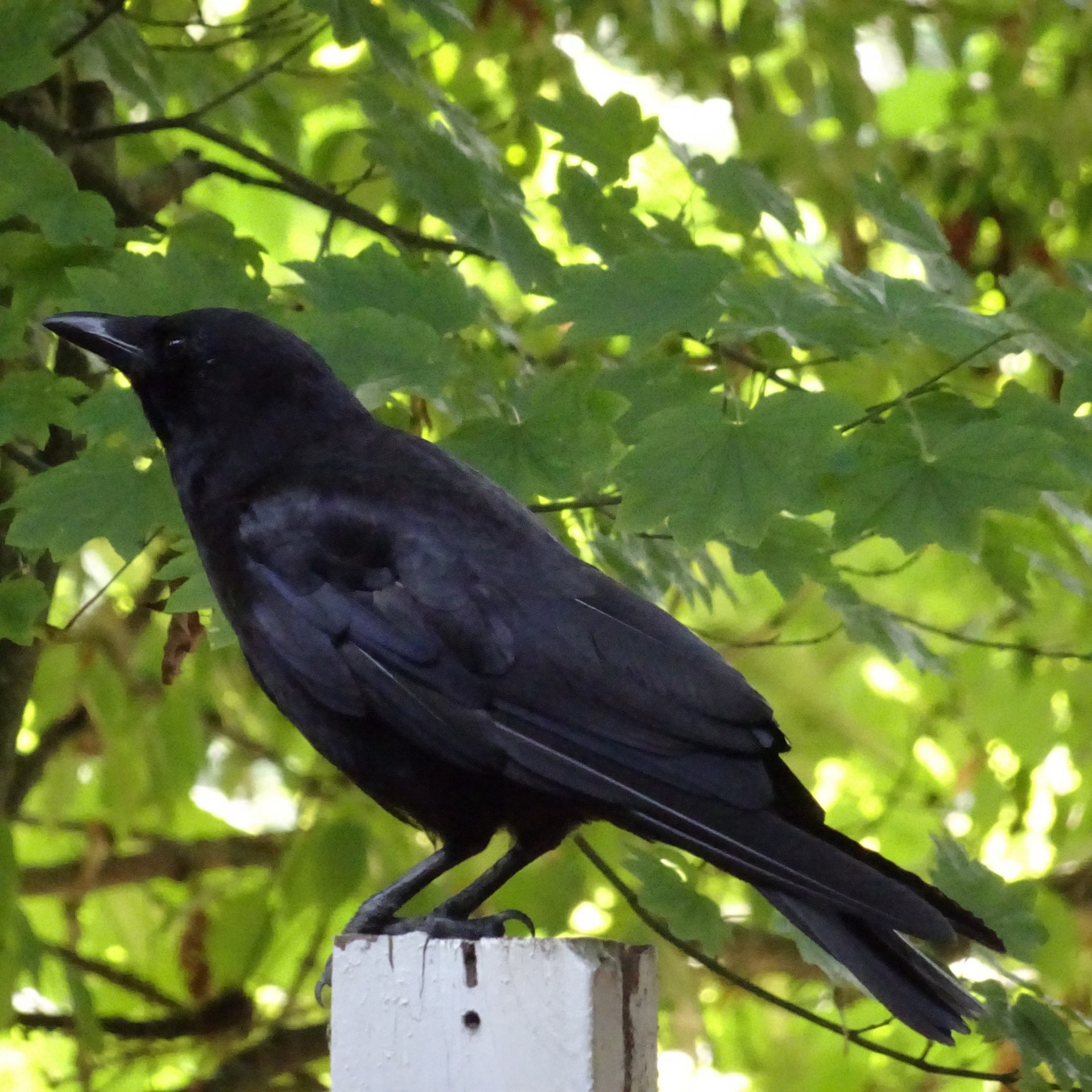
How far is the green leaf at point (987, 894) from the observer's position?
183 centimetres

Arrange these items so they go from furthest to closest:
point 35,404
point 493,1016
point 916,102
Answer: point 916,102
point 35,404
point 493,1016

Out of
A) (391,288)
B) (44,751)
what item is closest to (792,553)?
(391,288)

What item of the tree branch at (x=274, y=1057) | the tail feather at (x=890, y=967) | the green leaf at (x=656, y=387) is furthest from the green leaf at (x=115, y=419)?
the tree branch at (x=274, y=1057)

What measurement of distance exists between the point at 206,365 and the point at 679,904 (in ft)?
2.92

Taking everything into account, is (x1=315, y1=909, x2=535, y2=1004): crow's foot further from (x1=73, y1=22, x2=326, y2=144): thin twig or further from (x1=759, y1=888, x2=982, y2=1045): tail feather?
(x1=73, y1=22, x2=326, y2=144): thin twig

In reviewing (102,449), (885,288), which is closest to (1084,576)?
(885,288)

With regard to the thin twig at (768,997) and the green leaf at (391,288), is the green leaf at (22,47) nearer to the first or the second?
the green leaf at (391,288)

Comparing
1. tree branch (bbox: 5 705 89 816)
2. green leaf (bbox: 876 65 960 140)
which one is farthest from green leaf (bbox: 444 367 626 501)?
green leaf (bbox: 876 65 960 140)

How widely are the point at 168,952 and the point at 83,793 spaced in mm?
544

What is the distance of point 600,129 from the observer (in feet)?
6.31

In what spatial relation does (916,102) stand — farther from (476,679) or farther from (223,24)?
(476,679)

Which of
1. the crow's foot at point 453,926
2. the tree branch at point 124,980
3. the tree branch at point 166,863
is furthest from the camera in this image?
the tree branch at point 166,863

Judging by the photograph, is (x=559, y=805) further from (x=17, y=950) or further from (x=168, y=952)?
(x=168, y=952)

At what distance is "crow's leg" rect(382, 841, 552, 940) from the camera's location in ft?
4.65
